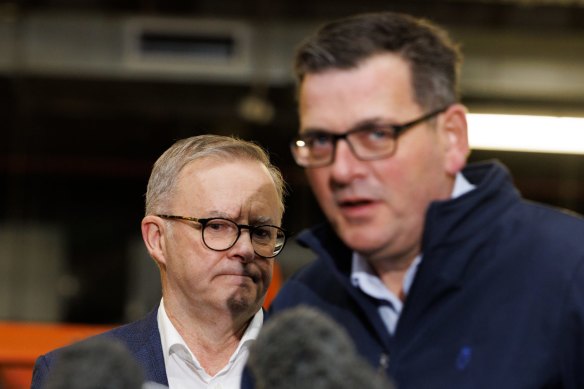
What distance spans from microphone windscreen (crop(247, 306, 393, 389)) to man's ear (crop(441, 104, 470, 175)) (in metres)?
0.84

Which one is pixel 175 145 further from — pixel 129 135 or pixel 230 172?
pixel 129 135

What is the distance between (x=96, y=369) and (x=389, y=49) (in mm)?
920

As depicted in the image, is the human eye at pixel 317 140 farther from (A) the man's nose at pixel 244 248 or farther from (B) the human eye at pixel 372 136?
(A) the man's nose at pixel 244 248

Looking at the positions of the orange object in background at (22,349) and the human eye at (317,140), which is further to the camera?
the orange object in background at (22,349)

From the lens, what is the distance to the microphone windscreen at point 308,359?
0.67 metres

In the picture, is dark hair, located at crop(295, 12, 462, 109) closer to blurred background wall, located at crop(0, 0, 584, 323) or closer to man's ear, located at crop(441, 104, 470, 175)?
man's ear, located at crop(441, 104, 470, 175)

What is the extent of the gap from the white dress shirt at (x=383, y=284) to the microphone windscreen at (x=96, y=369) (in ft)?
2.66

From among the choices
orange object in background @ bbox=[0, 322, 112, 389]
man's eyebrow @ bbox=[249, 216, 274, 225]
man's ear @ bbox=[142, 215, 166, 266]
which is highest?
man's eyebrow @ bbox=[249, 216, 274, 225]

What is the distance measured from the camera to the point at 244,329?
171cm

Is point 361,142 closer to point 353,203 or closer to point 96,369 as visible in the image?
point 353,203

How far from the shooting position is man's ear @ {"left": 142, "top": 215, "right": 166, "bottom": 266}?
1.74 metres

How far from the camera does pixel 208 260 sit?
1635 millimetres

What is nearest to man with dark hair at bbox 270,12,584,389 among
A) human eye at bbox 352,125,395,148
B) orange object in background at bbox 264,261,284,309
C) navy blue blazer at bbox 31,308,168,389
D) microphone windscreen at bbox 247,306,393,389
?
human eye at bbox 352,125,395,148

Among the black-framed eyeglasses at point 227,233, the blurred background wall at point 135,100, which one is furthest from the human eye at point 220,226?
the blurred background wall at point 135,100
